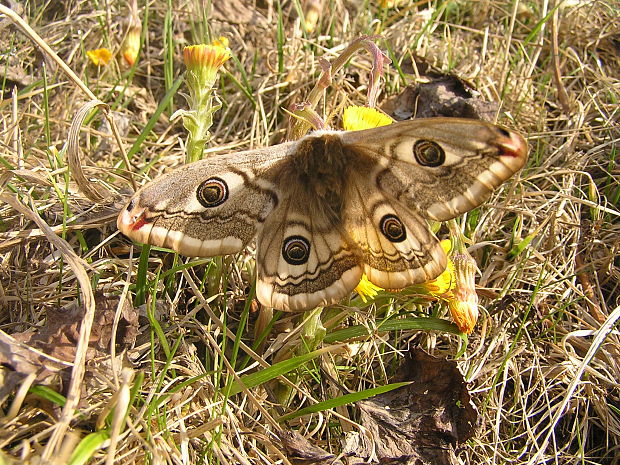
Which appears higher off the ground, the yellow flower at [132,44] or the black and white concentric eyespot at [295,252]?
the black and white concentric eyespot at [295,252]

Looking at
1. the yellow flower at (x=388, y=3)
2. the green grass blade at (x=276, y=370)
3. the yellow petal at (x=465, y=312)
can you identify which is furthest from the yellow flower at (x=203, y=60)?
the yellow flower at (x=388, y=3)

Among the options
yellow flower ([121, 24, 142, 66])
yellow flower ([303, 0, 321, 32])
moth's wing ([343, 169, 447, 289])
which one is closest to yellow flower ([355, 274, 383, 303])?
moth's wing ([343, 169, 447, 289])

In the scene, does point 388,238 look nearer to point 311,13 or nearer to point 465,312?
point 465,312

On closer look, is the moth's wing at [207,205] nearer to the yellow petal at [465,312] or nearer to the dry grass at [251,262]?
the dry grass at [251,262]

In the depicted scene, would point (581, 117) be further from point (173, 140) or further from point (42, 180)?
point (42, 180)

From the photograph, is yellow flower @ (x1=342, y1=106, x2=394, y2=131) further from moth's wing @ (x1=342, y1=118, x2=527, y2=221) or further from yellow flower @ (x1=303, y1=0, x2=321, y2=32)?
yellow flower @ (x1=303, y1=0, x2=321, y2=32)

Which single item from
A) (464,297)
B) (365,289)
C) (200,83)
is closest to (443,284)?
(464,297)
